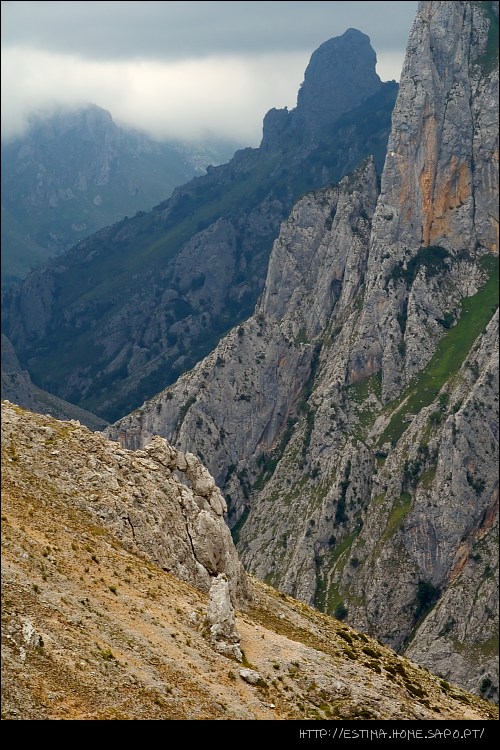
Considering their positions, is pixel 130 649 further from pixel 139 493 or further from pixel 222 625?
pixel 139 493

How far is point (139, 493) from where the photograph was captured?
4304 inches

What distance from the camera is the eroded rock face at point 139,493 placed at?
10381 cm

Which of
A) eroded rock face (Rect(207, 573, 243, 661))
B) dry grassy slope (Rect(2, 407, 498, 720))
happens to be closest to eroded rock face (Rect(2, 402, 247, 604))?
dry grassy slope (Rect(2, 407, 498, 720))

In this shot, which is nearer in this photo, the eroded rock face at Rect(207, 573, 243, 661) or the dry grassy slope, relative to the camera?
the dry grassy slope

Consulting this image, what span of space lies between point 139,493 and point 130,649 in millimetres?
28765

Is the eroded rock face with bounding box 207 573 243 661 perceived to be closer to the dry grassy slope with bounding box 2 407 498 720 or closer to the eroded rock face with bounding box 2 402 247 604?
the dry grassy slope with bounding box 2 407 498 720

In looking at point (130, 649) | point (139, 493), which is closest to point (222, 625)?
point (130, 649)

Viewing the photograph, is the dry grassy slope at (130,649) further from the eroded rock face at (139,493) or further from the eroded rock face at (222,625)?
the eroded rock face at (222,625)

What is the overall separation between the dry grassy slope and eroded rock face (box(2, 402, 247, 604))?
3.23 feet

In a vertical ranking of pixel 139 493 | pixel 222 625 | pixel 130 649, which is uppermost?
pixel 139 493

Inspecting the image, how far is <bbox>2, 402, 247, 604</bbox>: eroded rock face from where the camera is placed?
341 feet

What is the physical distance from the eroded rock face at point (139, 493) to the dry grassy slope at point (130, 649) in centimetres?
98

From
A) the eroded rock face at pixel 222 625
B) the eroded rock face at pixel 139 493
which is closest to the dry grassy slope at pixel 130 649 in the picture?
the eroded rock face at pixel 139 493
